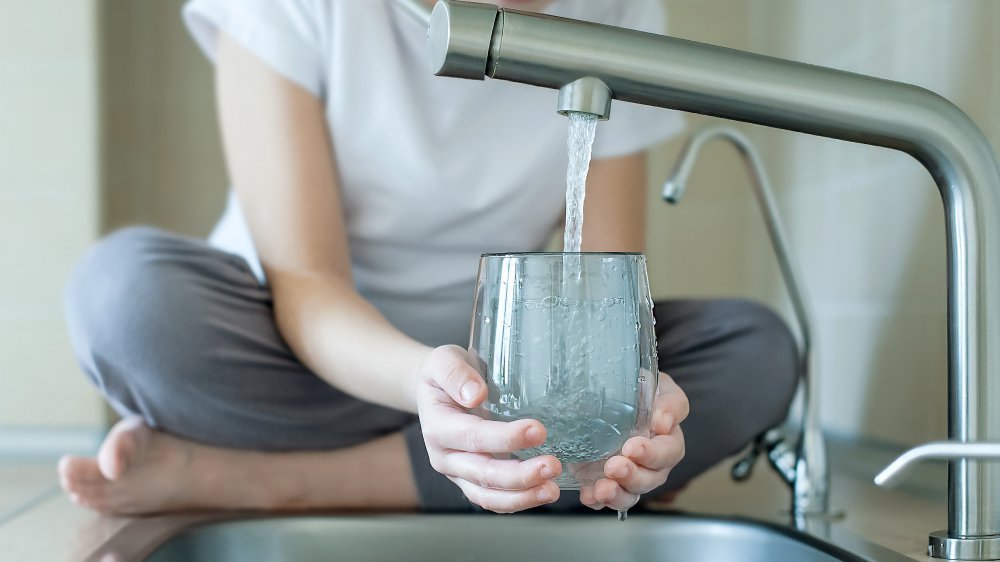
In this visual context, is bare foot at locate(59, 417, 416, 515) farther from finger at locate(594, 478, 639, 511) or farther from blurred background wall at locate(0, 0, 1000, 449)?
blurred background wall at locate(0, 0, 1000, 449)

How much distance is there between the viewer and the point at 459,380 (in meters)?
0.67

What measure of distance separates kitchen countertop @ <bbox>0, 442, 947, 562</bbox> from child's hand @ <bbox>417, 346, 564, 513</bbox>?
364 millimetres

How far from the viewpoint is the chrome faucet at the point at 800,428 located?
3.76 feet

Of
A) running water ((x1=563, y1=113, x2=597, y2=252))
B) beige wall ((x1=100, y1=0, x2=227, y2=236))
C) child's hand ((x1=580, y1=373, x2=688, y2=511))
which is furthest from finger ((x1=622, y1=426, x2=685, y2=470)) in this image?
beige wall ((x1=100, y1=0, x2=227, y2=236))

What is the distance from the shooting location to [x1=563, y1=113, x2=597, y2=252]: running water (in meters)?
0.67

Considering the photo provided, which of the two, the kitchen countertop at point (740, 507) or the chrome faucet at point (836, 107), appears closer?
the chrome faucet at point (836, 107)

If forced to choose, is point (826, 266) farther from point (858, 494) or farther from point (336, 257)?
point (336, 257)

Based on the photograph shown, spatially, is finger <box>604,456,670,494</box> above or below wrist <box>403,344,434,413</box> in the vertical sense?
below

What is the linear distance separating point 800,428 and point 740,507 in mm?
140

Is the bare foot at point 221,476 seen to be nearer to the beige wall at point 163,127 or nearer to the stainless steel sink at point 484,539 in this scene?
the stainless steel sink at point 484,539

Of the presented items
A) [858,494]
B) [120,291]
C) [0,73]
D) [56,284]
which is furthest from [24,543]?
[0,73]

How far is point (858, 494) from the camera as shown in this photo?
1.30 metres

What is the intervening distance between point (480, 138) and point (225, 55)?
317 millimetres

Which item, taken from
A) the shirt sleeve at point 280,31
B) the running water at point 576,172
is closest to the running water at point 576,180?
the running water at point 576,172
